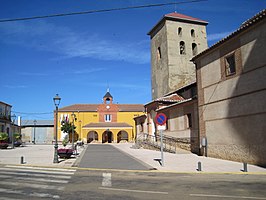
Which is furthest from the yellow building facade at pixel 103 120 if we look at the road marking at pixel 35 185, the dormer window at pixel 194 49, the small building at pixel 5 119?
the road marking at pixel 35 185

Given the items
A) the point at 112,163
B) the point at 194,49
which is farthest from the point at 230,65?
the point at 194,49

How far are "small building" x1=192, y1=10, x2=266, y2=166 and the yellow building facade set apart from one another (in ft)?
135

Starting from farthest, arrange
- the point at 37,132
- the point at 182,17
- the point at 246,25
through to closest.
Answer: the point at 37,132 < the point at 182,17 < the point at 246,25

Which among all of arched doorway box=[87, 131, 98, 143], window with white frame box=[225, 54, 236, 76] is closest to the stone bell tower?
window with white frame box=[225, 54, 236, 76]

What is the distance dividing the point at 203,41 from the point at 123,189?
3453 centimetres

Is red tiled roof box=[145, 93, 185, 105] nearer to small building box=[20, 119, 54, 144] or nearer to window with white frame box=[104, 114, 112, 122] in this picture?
window with white frame box=[104, 114, 112, 122]

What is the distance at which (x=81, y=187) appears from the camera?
8492 millimetres

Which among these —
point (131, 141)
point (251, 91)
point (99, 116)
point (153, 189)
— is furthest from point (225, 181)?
point (99, 116)

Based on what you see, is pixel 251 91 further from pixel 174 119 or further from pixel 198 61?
pixel 174 119

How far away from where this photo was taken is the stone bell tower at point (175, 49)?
118ft

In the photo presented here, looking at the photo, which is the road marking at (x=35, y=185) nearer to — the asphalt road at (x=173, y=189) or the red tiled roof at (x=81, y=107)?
the asphalt road at (x=173, y=189)

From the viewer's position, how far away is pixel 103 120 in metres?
63.3

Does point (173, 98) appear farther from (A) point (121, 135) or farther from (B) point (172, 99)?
(A) point (121, 135)

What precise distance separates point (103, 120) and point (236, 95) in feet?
165
